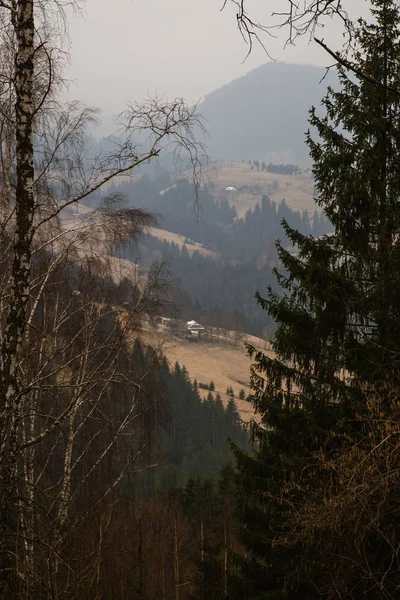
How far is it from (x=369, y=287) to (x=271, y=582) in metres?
5.10

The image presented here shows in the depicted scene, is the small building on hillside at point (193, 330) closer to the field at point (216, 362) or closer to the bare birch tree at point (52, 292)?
the field at point (216, 362)

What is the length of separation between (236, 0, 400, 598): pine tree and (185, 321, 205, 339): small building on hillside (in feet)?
348

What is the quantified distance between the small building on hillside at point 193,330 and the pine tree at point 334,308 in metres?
106

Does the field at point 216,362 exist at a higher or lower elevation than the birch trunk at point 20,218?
lower

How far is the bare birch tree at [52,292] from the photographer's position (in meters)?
4.25

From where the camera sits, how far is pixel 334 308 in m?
8.05

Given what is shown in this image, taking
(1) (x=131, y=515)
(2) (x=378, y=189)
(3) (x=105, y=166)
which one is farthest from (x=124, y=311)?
(1) (x=131, y=515)

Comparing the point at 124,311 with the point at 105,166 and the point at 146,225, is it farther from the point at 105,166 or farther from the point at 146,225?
the point at 105,166

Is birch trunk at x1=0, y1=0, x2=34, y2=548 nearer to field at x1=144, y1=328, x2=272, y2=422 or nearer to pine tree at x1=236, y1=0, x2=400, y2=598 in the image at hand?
pine tree at x1=236, y1=0, x2=400, y2=598

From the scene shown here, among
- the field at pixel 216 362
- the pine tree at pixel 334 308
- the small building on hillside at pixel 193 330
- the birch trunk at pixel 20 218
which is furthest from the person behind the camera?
the small building on hillside at pixel 193 330

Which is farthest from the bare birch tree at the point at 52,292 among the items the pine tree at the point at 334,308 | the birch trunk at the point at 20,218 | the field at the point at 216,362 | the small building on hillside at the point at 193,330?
the small building on hillside at the point at 193,330

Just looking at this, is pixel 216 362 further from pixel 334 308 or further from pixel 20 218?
pixel 20 218

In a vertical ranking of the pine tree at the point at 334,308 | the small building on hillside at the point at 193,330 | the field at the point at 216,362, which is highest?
the pine tree at the point at 334,308

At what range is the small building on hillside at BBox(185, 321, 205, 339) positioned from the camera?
11519 cm
